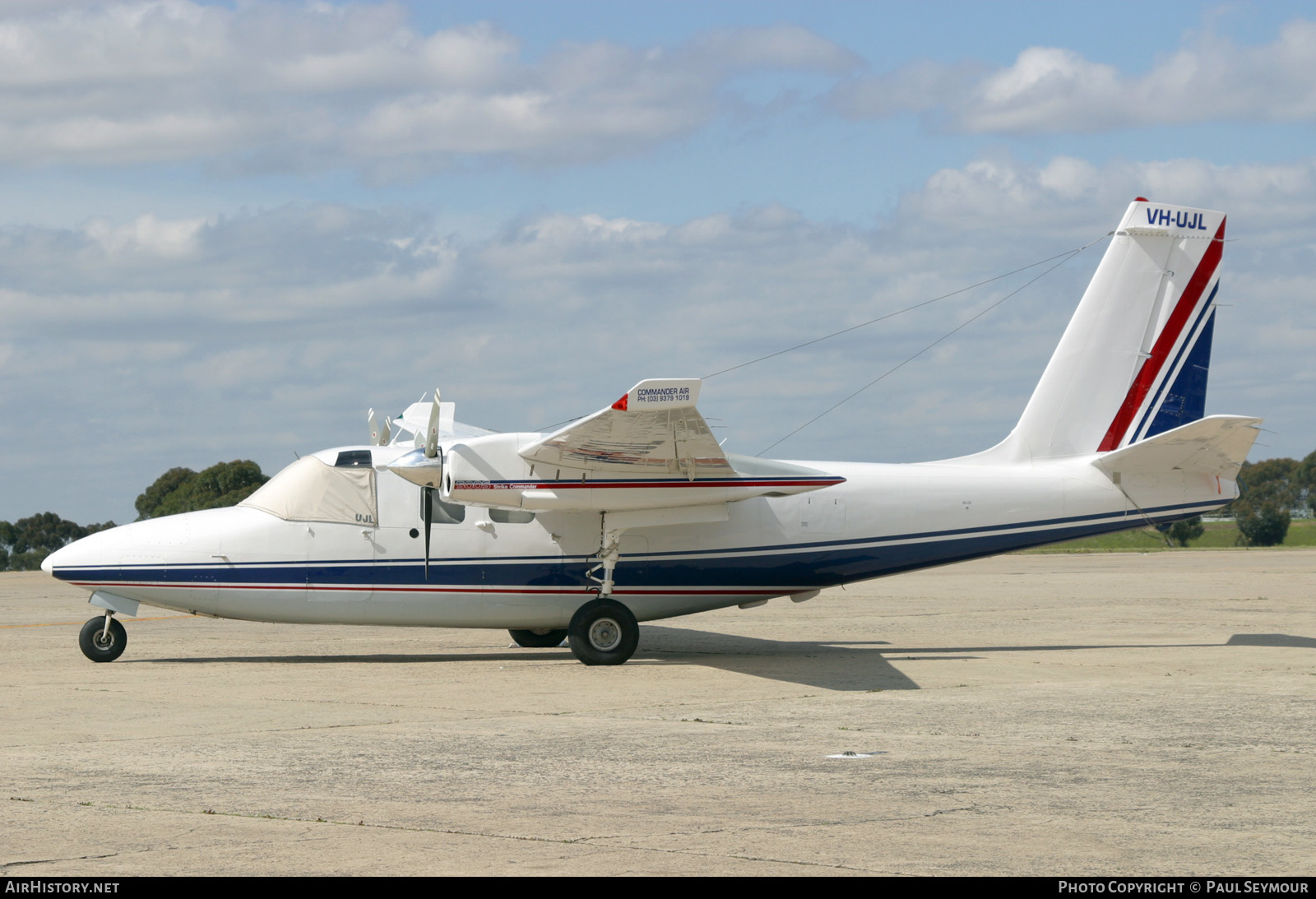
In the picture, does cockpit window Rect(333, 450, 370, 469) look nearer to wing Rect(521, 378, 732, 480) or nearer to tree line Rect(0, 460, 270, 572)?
wing Rect(521, 378, 732, 480)

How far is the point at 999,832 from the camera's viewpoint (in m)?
7.49

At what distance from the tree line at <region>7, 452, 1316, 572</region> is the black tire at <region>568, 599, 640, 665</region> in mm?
25867

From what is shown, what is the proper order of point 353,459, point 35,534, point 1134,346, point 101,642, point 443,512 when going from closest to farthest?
1. point 101,642
2. point 443,512
3. point 353,459
4. point 1134,346
5. point 35,534

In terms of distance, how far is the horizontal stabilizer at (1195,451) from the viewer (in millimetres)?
17344

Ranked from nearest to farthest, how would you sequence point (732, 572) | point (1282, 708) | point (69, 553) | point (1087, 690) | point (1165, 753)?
1. point (1165, 753)
2. point (1282, 708)
3. point (1087, 690)
4. point (69, 553)
5. point (732, 572)

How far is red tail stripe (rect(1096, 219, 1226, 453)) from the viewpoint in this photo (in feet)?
63.8

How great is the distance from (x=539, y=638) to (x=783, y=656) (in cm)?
372

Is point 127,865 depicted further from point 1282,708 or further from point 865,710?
point 1282,708

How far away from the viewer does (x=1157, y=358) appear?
63.8ft

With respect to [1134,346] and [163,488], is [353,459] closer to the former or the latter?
[1134,346]

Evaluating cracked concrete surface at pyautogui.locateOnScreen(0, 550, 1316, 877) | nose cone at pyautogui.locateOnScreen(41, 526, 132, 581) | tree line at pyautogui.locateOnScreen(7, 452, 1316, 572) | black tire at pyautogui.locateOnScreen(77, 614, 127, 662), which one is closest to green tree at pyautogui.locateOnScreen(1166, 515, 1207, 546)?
tree line at pyautogui.locateOnScreen(7, 452, 1316, 572)

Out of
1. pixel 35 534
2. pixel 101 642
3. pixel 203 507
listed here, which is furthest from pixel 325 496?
pixel 35 534

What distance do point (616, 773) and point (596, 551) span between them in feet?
27.6

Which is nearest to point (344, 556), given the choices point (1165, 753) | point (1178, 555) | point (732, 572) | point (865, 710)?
point (732, 572)
